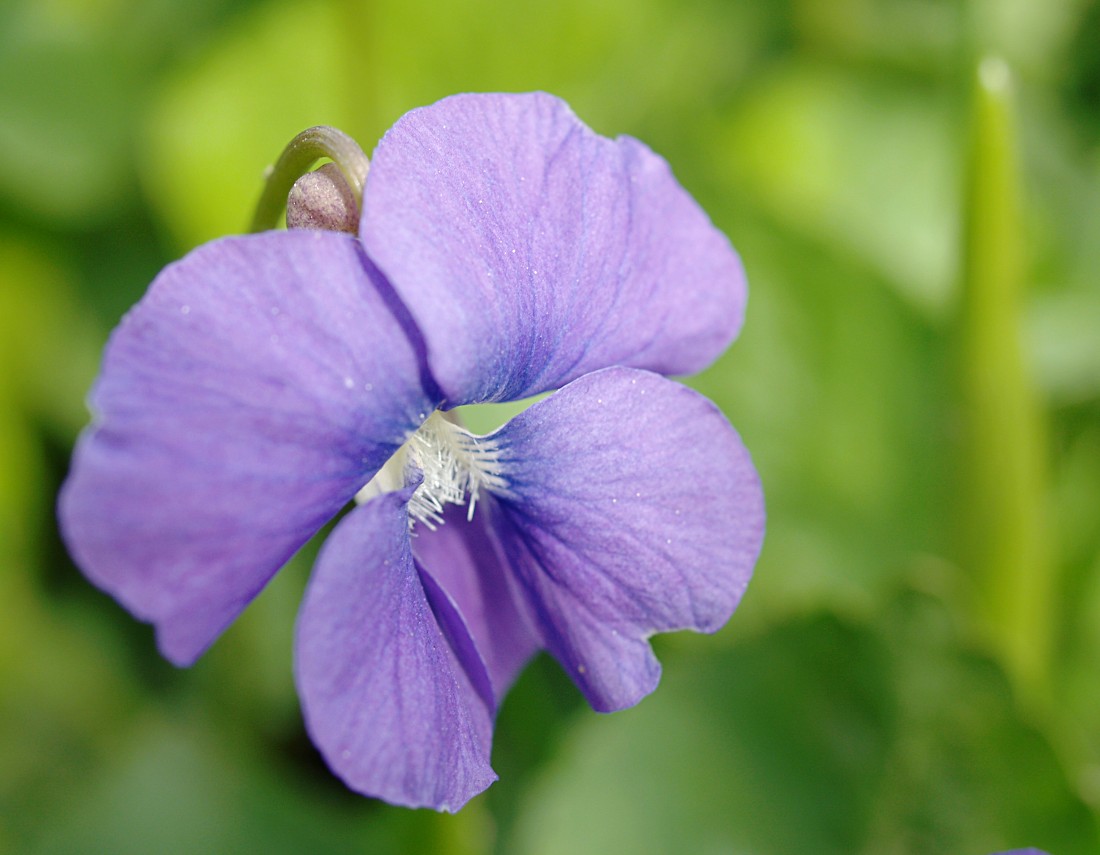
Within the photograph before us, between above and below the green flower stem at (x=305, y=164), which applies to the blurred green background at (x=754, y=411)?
below

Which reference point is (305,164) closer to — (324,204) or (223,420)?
(324,204)

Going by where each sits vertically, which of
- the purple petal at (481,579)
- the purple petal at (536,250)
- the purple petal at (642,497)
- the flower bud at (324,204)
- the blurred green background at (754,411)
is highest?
the flower bud at (324,204)

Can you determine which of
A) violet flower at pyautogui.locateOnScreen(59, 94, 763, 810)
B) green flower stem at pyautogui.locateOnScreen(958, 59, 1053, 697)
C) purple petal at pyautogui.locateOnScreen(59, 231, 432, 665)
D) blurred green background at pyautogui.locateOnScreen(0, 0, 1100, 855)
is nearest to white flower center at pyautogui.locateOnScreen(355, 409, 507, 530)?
violet flower at pyautogui.locateOnScreen(59, 94, 763, 810)

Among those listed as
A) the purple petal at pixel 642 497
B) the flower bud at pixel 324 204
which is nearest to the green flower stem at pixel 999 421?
the purple petal at pixel 642 497

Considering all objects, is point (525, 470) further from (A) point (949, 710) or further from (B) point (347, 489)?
(A) point (949, 710)

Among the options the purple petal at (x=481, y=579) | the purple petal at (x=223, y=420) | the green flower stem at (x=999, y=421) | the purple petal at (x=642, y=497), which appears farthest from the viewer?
the green flower stem at (x=999, y=421)

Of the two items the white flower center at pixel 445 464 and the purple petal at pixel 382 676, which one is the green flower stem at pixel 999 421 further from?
the purple petal at pixel 382 676

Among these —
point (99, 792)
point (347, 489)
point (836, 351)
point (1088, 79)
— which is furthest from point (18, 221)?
point (1088, 79)
